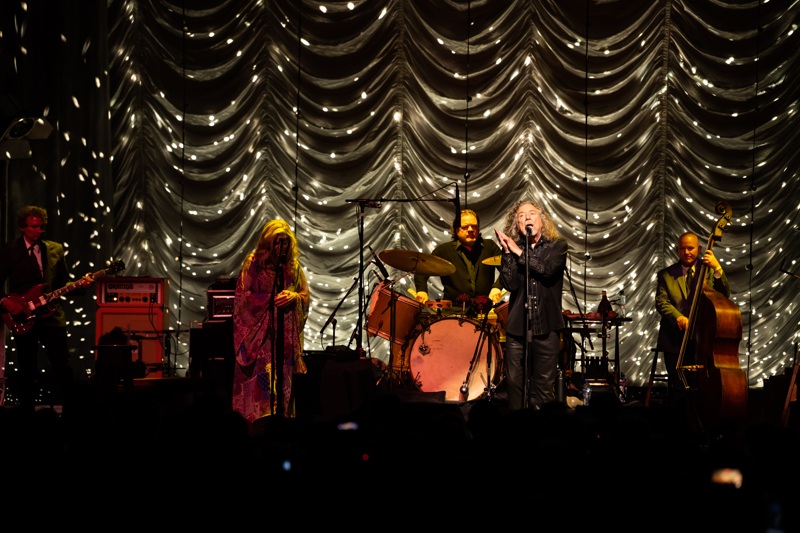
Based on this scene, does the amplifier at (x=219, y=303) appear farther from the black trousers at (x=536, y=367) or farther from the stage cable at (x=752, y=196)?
the stage cable at (x=752, y=196)

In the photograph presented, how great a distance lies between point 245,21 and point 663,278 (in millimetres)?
5862

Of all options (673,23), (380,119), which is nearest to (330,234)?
(380,119)

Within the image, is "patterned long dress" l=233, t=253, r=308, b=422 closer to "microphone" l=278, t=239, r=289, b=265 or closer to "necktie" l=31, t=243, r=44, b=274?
"microphone" l=278, t=239, r=289, b=265

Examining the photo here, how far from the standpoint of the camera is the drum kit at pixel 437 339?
8.27 m

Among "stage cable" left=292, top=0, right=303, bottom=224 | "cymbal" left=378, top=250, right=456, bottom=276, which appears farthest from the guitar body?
"stage cable" left=292, top=0, right=303, bottom=224

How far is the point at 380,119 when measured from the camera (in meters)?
11.0

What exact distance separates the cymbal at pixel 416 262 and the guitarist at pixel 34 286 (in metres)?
2.97

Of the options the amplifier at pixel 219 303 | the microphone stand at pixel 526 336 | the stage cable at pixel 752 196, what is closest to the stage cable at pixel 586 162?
the stage cable at pixel 752 196

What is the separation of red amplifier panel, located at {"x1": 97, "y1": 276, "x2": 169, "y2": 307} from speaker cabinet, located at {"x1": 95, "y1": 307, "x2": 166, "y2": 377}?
6 centimetres

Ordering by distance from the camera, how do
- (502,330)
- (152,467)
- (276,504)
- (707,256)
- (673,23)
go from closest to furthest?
(276,504) → (152,467) → (707,256) → (502,330) → (673,23)

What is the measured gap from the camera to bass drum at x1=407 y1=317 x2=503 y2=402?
8.29 m

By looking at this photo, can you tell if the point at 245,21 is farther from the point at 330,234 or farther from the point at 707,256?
the point at 707,256

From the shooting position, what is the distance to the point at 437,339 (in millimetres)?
8398

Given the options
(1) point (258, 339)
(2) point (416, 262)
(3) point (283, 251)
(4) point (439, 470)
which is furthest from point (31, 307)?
(4) point (439, 470)
